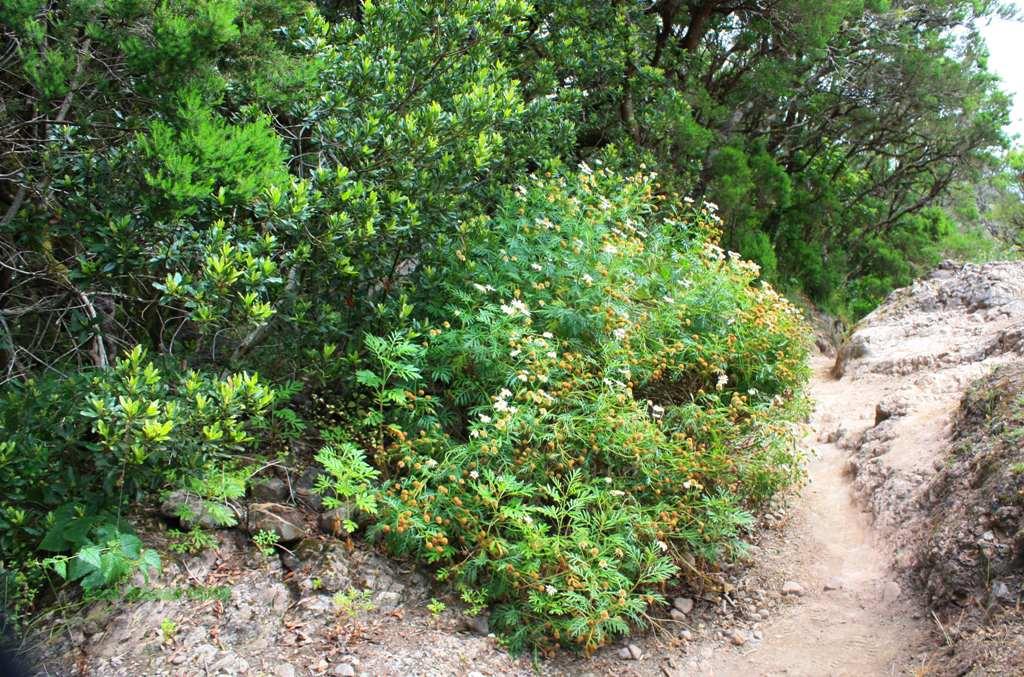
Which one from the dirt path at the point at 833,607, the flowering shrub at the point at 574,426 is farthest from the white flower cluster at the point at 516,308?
the dirt path at the point at 833,607

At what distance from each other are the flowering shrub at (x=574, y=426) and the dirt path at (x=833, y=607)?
416 millimetres

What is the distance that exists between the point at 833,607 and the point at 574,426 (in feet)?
6.24

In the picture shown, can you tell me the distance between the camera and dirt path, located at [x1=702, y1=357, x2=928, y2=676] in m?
4.39

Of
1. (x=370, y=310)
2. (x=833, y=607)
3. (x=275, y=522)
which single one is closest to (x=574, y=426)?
(x=370, y=310)

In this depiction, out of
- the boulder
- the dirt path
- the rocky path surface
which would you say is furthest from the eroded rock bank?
the boulder

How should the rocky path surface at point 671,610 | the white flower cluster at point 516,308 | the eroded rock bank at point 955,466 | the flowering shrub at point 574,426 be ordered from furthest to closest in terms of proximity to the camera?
1. the white flower cluster at point 516,308
2. the flowering shrub at point 574,426
3. the eroded rock bank at point 955,466
4. the rocky path surface at point 671,610

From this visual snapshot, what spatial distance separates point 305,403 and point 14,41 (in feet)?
8.25

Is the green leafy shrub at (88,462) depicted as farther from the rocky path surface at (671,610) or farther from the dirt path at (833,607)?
the dirt path at (833,607)

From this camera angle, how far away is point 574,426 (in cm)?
485

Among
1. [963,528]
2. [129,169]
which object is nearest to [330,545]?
[129,169]

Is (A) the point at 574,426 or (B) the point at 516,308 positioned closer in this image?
(A) the point at 574,426

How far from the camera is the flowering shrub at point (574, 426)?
14.3 ft

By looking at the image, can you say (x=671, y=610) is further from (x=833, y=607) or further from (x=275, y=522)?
(x=275, y=522)

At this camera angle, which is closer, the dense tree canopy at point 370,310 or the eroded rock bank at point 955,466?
the dense tree canopy at point 370,310
